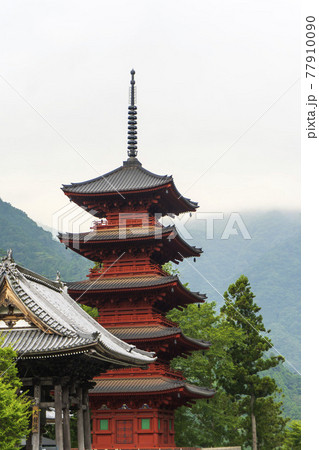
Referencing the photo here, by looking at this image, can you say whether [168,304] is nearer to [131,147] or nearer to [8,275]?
[131,147]

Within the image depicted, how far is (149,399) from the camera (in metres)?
37.4

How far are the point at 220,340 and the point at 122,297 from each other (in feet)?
41.4

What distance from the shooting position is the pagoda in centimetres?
3753

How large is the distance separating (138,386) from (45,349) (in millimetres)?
18032

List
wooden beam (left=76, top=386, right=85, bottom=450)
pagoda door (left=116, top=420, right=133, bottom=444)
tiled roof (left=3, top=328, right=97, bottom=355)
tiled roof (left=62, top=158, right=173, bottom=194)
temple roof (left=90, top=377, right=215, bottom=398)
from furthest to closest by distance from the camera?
1. tiled roof (left=62, top=158, right=173, bottom=194)
2. pagoda door (left=116, top=420, right=133, bottom=444)
3. temple roof (left=90, top=377, right=215, bottom=398)
4. wooden beam (left=76, top=386, right=85, bottom=450)
5. tiled roof (left=3, top=328, right=97, bottom=355)

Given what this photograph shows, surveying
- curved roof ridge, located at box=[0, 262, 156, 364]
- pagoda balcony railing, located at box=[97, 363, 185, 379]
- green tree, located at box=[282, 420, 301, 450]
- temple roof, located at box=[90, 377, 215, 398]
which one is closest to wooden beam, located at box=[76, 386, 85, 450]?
curved roof ridge, located at box=[0, 262, 156, 364]

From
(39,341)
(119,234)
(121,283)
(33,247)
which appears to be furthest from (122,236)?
(33,247)

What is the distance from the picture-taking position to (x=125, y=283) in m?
40.4

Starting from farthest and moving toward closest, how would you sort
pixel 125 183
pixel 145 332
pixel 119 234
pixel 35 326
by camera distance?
pixel 125 183 → pixel 119 234 → pixel 145 332 → pixel 35 326

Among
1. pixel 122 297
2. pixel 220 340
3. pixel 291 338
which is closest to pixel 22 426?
pixel 122 297

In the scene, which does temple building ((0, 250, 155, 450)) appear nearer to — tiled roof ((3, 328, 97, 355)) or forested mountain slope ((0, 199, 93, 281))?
tiled roof ((3, 328, 97, 355))

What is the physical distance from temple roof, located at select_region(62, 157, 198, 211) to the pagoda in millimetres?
67

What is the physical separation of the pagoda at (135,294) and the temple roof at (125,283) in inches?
2.5

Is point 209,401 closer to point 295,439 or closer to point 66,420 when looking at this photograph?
point 295,439
